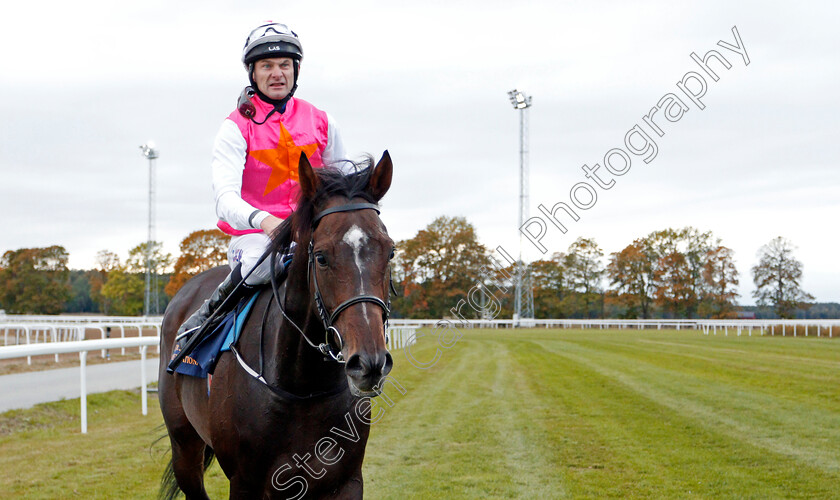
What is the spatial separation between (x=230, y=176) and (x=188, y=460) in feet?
5.92

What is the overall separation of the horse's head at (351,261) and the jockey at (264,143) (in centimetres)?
55

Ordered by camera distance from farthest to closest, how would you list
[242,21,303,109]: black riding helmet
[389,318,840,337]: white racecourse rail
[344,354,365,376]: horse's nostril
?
1. [389,318,840,337]: white racecourse rail
2. [242,21,303,109]: black riding helmet
3. [344,354,365,376]: horse's nostril

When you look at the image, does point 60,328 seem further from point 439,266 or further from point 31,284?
point 31,284

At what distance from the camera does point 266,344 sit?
2.85 m

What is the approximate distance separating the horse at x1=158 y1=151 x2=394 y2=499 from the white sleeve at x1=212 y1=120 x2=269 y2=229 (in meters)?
0.27

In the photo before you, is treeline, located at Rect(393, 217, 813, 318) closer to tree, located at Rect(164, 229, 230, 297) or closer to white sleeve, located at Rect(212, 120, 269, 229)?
tree, located at Rect(164, 229, 230, 297)

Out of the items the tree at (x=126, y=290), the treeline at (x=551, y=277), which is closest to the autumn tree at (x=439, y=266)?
the treeline at (x=551, y=277)

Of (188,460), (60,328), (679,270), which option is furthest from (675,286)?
(188,460)

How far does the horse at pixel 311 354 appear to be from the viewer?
2273 mm

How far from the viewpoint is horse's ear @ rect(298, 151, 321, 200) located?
97.7 inches

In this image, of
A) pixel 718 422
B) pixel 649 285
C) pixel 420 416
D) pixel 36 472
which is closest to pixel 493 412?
pixel 420 416

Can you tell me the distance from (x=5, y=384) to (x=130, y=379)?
2.17m

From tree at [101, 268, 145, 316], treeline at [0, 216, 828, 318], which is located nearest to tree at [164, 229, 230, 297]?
treeline at [0, 216, 828, 318]

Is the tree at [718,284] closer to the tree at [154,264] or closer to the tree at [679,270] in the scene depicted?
the tree at [679,270]
